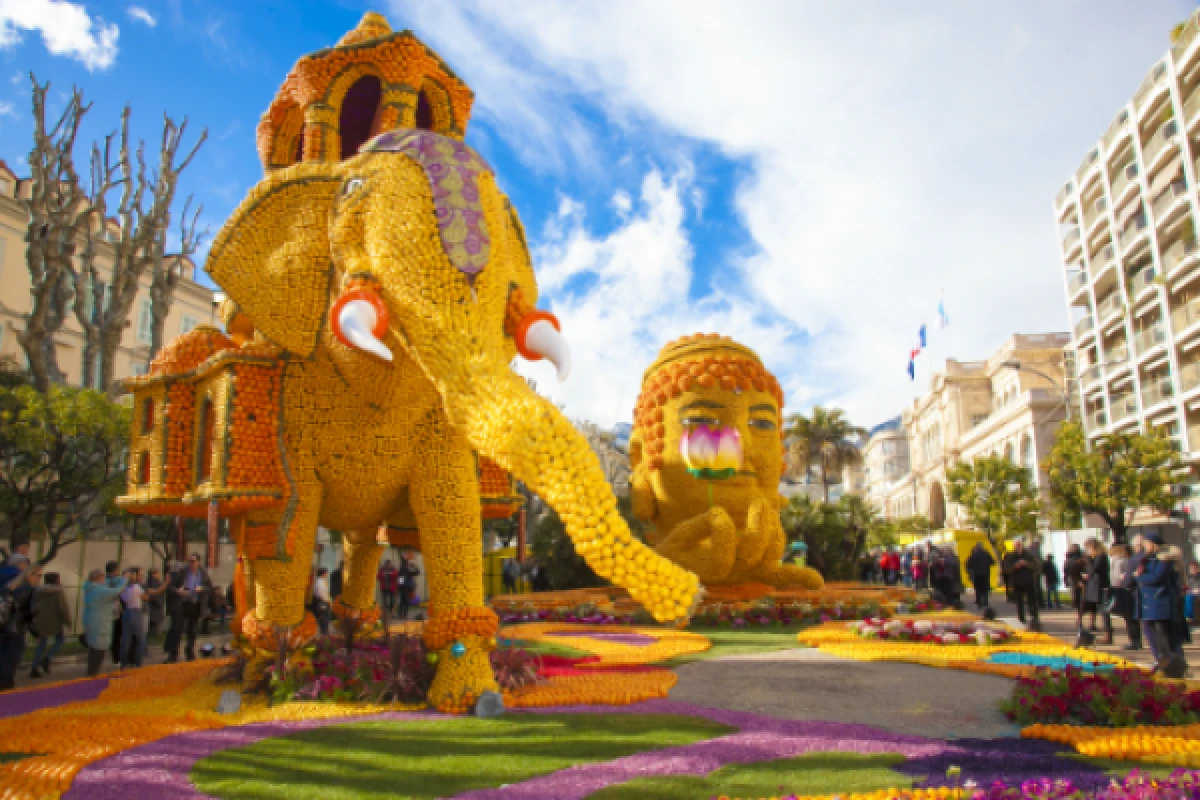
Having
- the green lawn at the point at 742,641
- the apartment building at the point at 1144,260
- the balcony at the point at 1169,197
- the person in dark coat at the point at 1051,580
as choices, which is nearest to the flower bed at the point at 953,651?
the green lawn at the point at 742,641

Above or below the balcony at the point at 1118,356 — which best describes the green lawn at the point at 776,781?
below

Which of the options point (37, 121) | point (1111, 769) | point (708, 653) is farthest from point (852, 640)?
point (37, 121)

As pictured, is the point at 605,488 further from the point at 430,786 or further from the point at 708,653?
the point at 708,653

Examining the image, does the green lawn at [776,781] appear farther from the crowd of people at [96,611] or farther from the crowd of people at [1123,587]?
the crowd of people at [96,611]

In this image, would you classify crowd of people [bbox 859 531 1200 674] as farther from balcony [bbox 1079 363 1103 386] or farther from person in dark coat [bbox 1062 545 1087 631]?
balcony [bbox 1079 363 1103 386]

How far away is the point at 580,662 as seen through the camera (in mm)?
7023

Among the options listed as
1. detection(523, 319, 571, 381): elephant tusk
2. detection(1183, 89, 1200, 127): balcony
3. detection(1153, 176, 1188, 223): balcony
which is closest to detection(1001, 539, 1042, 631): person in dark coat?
detection(523, 319, 571, 381): elephant tusk

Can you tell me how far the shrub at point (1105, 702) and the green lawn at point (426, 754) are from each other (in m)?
1.87

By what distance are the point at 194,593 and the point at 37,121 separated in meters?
13.9

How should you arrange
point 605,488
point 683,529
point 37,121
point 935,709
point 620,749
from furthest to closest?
point 37,121 → point 683,529 → point 935,709 → point 620,749 → point 605,488

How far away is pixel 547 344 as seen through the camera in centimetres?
448

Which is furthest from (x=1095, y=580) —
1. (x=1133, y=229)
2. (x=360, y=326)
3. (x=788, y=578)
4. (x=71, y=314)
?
(x=71, y=314)

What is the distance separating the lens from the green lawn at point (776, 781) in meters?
3.45

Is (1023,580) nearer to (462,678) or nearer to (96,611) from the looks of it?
(462,678)
